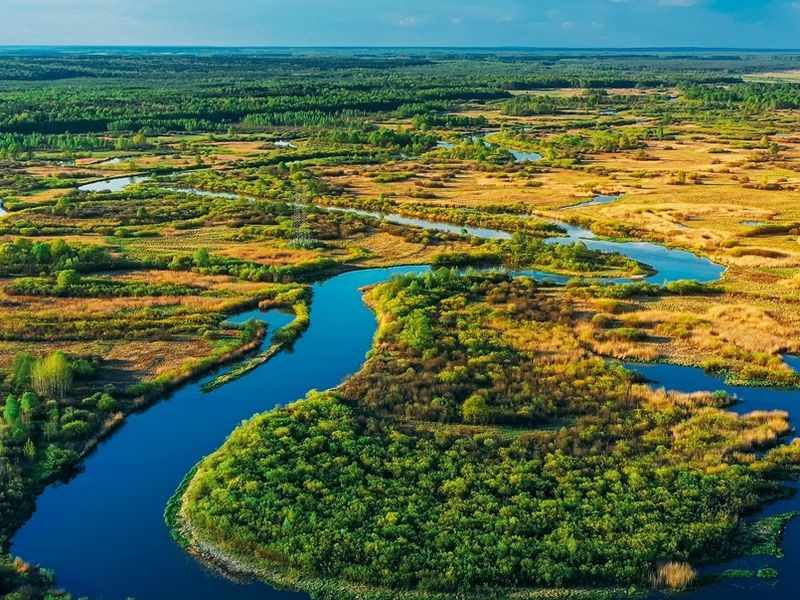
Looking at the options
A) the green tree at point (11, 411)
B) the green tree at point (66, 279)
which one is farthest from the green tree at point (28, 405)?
the green tree at point (66, 279)

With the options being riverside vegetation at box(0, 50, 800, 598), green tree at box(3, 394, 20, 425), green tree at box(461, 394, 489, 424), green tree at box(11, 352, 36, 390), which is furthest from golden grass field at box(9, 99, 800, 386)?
green tree at box(461, 394, 489, 424)

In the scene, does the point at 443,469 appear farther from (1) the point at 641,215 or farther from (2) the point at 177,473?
(1) the point at 641,215

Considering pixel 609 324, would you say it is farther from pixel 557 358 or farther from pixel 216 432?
pixel 216 432

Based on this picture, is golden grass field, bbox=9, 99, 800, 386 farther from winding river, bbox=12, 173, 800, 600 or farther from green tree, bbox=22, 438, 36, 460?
green tree, bbox=22, 438, 36, 460

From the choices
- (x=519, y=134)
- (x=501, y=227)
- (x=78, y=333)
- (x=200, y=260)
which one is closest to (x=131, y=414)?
(x=78, y=333)

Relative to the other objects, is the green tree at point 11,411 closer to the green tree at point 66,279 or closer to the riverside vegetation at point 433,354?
the riverside vegetation at point 433,354

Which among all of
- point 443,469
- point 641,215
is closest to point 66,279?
point 443,469

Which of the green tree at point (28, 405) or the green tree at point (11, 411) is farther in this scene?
the green tree at point (28, 405)
